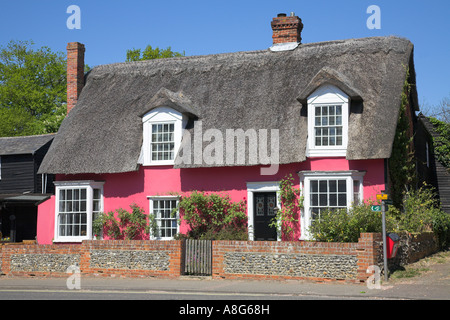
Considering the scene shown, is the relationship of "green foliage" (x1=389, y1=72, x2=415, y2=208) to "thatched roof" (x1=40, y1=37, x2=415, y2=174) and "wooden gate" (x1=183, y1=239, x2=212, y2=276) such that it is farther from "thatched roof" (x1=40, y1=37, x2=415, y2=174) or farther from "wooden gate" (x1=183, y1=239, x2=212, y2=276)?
"wooden gate" (x1=183, y1=239, x2=212, y2=276)

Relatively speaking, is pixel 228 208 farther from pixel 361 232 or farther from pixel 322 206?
pixel 361 232

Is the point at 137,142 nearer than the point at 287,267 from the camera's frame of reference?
No

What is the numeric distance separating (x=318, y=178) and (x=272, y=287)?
6.02m

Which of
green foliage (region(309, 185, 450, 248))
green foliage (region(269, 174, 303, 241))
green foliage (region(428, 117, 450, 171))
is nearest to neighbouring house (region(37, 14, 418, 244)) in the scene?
green foliage (region(269, 174, 303, 241))

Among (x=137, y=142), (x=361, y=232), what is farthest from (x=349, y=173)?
(x=137, y=142)

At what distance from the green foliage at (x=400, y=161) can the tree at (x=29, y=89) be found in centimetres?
3377

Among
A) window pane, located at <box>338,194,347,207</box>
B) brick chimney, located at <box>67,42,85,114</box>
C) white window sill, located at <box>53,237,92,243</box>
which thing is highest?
brick chimney, located at <box>67,42,85,114</box>

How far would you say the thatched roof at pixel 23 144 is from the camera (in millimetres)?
29641

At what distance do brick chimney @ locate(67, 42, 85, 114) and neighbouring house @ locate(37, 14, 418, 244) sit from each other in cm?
73

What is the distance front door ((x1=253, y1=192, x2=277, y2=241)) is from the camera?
801 inches

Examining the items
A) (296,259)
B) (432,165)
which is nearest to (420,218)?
(296,259)

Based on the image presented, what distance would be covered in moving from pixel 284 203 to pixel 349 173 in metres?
2.51

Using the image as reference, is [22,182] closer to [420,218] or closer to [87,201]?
[87,201]
